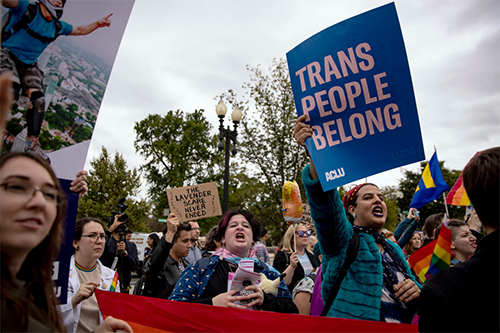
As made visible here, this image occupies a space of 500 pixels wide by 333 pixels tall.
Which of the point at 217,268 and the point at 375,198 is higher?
the point at 375,198

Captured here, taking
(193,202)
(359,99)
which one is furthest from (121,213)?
(359,99)

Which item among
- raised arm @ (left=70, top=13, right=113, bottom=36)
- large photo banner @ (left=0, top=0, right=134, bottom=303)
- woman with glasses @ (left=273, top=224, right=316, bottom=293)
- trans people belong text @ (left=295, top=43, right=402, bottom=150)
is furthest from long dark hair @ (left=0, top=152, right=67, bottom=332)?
woman with glasses @ (left=273, top=224, right=316, bottom=293)

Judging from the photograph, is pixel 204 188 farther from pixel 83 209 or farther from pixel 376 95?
pixel 83 209

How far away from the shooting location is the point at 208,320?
7.74 feet

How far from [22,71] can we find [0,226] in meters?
1.01

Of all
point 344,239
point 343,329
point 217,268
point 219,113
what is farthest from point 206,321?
point 219,113

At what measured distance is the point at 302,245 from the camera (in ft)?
17.7

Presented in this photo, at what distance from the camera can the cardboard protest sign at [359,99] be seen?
7.13ft

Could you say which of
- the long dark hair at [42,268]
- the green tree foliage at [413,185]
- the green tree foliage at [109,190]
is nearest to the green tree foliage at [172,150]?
the green tree foliage at [109,190]

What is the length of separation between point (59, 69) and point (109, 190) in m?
26.4

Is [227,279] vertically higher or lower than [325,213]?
lower

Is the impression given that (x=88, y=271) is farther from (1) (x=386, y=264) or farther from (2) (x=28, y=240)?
(1) (x=386, y=264)

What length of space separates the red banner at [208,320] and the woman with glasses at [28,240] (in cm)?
133

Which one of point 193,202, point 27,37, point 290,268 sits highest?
point 27,37
